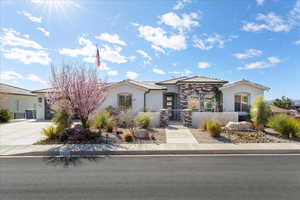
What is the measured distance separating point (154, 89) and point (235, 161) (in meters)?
10.7

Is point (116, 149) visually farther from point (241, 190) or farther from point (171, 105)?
point (171, 105)

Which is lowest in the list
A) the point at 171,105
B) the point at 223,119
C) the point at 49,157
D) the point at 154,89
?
the point at 49,157

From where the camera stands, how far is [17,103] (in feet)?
73.2

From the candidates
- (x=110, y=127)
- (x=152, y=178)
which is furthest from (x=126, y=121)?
(x=152, y=178)

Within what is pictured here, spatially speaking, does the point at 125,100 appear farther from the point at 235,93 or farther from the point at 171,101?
the point at 235,93

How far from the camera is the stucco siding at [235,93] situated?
14.8 m

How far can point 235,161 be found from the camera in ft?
18.6

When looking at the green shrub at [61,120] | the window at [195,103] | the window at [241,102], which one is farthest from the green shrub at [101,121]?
the window at [241,102]

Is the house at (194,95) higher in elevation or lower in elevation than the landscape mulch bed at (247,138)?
higher

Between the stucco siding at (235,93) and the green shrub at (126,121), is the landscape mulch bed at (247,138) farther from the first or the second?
the stucco siding at (235,93)

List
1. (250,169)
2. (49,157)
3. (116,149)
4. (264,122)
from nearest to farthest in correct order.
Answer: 1. (250,169)
2. (49,157)
3. (116,149)
4. (264,122)

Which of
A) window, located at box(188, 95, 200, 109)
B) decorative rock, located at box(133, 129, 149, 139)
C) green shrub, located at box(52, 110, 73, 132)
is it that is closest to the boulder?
window, located at box(188, 95, 200, 109)

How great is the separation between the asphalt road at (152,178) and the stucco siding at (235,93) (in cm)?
924

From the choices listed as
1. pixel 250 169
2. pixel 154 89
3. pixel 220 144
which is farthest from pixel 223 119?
pixel 250 169
